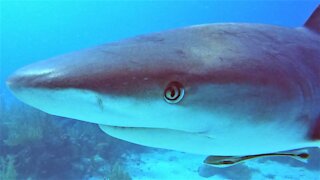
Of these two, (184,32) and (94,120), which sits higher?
(184,32)

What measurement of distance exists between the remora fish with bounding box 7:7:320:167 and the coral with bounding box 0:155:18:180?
598cm

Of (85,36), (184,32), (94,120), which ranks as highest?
(85,36)

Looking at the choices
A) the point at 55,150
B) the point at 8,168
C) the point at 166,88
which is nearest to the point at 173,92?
the point at 166,88

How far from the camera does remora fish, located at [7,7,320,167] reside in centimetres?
120

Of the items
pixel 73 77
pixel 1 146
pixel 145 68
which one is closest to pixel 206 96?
pixel 145 68

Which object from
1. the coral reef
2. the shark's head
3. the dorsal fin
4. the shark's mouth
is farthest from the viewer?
the coral reef

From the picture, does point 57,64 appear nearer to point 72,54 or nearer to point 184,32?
point 72,54

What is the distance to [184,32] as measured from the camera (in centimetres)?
171

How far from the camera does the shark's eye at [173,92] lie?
124cm

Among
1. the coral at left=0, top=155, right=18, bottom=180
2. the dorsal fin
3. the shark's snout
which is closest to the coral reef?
the coral at left=0, top=155, right=18, bottom=180

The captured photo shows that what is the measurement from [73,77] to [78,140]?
739cm

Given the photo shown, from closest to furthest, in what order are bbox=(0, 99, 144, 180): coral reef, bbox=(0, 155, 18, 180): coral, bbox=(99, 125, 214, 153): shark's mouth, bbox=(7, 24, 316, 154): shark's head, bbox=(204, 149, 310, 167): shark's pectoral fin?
bbox=(7, 24, 316, 154): shark's head, bbox=(99, 125, 214, 153): shark's mouth, bbox=(204, 149, 310, 167): shark's pectoral fin, bbox=(0, 155, 18, 180): coral, bbox=(0, 99, 144, 180): coral reef

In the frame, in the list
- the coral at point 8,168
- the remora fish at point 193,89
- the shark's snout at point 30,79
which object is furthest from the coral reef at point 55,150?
the shark's snout at point 30,79

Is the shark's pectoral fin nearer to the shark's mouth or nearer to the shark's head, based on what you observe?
the shark's head
